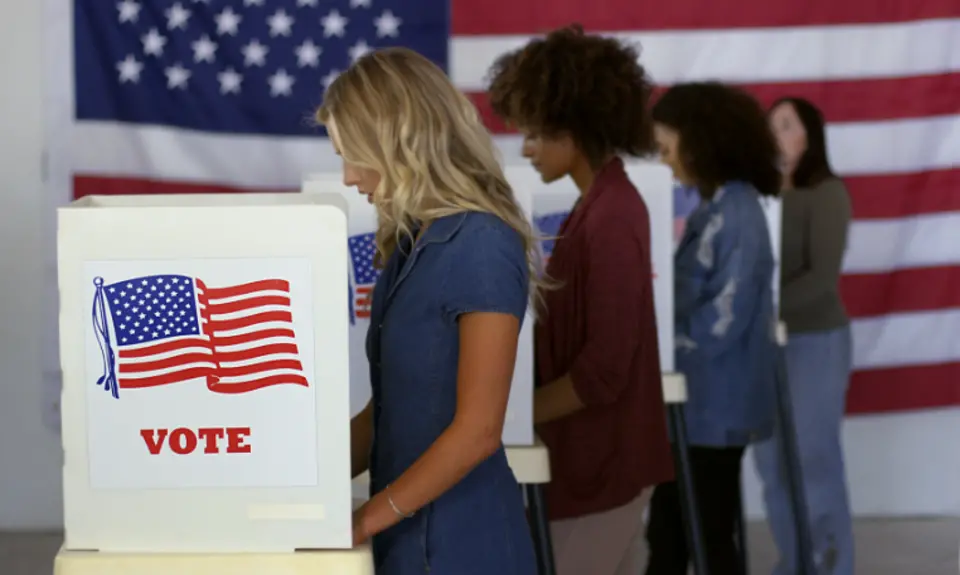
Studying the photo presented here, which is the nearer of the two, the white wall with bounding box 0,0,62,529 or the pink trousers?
the pink trousers

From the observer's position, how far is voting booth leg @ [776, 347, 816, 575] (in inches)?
119

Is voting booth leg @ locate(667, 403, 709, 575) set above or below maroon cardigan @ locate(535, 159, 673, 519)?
below

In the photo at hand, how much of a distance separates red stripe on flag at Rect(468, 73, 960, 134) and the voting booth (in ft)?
6.95

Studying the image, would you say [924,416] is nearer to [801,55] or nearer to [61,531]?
[801,55]

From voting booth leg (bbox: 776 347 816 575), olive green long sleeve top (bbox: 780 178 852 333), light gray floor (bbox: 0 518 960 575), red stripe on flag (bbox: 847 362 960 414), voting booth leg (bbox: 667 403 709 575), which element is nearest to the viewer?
voting booth leg (bbox: 667 403 709 575)

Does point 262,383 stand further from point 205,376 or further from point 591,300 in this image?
point 591,300

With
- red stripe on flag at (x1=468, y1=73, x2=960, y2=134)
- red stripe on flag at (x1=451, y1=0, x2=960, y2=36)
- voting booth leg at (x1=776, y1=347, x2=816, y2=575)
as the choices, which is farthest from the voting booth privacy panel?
red stripe on flag at (x1=468, y1=73, x2=960, y2=134)

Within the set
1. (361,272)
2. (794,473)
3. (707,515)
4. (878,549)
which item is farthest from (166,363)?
(878,549)

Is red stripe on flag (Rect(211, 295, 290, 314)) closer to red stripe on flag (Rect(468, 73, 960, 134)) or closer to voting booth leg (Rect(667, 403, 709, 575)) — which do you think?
voting booth leg (Rect(667, 403, 709, 575))

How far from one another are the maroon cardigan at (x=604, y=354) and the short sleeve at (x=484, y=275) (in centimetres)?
60

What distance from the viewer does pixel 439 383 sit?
1328mm

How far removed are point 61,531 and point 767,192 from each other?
234cm

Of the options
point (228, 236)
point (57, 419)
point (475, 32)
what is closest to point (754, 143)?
point (475, 32)

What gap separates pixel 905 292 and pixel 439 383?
278 centimetres
